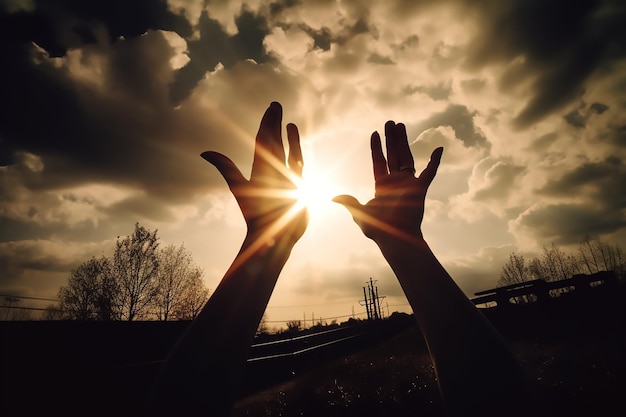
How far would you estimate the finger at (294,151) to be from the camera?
171 centimetres

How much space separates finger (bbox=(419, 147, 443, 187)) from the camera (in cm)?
168

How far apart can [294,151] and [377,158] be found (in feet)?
2.21

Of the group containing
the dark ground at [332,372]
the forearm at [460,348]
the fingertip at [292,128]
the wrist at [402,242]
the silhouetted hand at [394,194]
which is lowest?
the dark ground at [332,372]

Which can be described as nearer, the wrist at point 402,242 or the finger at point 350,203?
the wrist at point 402,242

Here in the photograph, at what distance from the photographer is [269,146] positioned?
1605 millimetres

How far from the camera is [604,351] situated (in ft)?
14.1

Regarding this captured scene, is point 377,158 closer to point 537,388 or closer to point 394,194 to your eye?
point 394,194

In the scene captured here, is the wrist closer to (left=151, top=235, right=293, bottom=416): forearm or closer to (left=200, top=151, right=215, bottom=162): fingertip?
(left=151, top=235, right=293, bottom=416): forearm

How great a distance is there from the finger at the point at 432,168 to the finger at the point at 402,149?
110 mm

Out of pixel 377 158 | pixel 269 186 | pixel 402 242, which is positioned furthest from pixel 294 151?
pixel 402 242

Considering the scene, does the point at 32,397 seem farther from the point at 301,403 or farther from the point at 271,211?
the point at 271,211

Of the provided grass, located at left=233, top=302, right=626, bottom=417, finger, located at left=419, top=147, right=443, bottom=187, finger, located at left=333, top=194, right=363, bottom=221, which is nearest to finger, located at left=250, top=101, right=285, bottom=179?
finger, located at left=333, top=194, right=363, bottom=221

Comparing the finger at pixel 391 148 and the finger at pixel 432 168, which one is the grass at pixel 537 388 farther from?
the finger at pixel 391 148

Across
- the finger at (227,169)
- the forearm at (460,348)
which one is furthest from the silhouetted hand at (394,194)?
the finger at (227,169)
